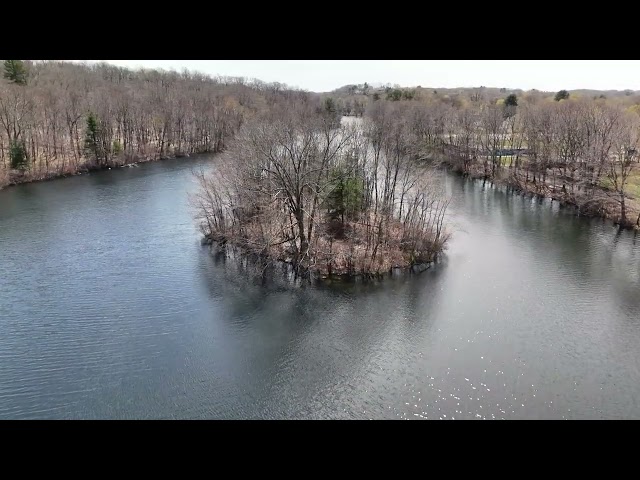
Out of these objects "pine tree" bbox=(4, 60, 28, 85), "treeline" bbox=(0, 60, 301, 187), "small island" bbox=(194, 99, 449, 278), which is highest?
"pine tree" bbox=(4, 60, 28, 85)

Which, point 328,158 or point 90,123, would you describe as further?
point 90,123

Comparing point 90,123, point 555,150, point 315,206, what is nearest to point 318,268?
point 315,206

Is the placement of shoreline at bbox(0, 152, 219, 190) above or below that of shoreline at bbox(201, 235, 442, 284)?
above

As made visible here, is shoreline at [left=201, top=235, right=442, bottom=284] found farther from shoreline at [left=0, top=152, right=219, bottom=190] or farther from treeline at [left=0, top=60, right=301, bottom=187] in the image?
treeline at [left=0, top=60, right=301, bottom=187]

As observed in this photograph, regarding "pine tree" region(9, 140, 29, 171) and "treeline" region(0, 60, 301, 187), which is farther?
"treeline" region(0, 60, 301, 187)

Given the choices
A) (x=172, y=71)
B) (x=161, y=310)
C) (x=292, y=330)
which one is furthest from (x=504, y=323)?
(x=172, y=71)

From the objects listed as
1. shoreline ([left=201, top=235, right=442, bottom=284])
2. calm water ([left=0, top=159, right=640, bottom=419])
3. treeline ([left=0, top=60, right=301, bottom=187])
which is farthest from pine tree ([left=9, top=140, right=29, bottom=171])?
shoreline ([left=201, top=235, right=442, bottom=284])

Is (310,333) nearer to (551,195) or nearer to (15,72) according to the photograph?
(551,195)
